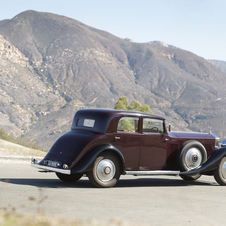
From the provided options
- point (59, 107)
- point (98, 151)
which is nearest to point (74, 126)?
point (98, 151)

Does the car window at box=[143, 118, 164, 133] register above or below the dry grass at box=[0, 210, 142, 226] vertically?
above

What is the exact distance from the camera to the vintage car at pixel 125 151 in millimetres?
8117

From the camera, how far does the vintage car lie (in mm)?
8117

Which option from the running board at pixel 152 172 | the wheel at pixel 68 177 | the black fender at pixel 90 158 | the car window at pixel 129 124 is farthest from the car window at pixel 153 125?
the wheel at pixel 68 177

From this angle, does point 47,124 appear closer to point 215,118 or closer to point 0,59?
point 0,59

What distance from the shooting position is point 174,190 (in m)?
8.45

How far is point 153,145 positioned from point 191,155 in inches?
42.9

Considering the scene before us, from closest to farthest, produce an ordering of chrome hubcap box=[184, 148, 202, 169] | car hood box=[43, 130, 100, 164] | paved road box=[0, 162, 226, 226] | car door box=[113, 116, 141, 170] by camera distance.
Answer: paved road box=[0, 162, 226, 226] → car hood box=[43, 130, 100, 164] → car door box=[113, 116, 141, 170] → chrome hubcap box=[184, 148, 202, 169]

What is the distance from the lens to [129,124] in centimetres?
893

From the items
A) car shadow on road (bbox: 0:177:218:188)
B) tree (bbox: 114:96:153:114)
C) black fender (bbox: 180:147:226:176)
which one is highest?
tree (bbox: 114:96:153:114)

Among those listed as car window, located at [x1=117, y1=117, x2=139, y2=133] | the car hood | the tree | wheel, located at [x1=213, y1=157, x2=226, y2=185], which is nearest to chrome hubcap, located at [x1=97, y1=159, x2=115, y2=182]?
the car hood

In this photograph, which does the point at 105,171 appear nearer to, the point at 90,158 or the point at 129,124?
the point at 90,158

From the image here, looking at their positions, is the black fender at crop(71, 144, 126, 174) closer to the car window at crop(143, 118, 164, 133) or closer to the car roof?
the car roof

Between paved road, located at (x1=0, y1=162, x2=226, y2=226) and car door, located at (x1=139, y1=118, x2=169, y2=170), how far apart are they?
0.56 metres
